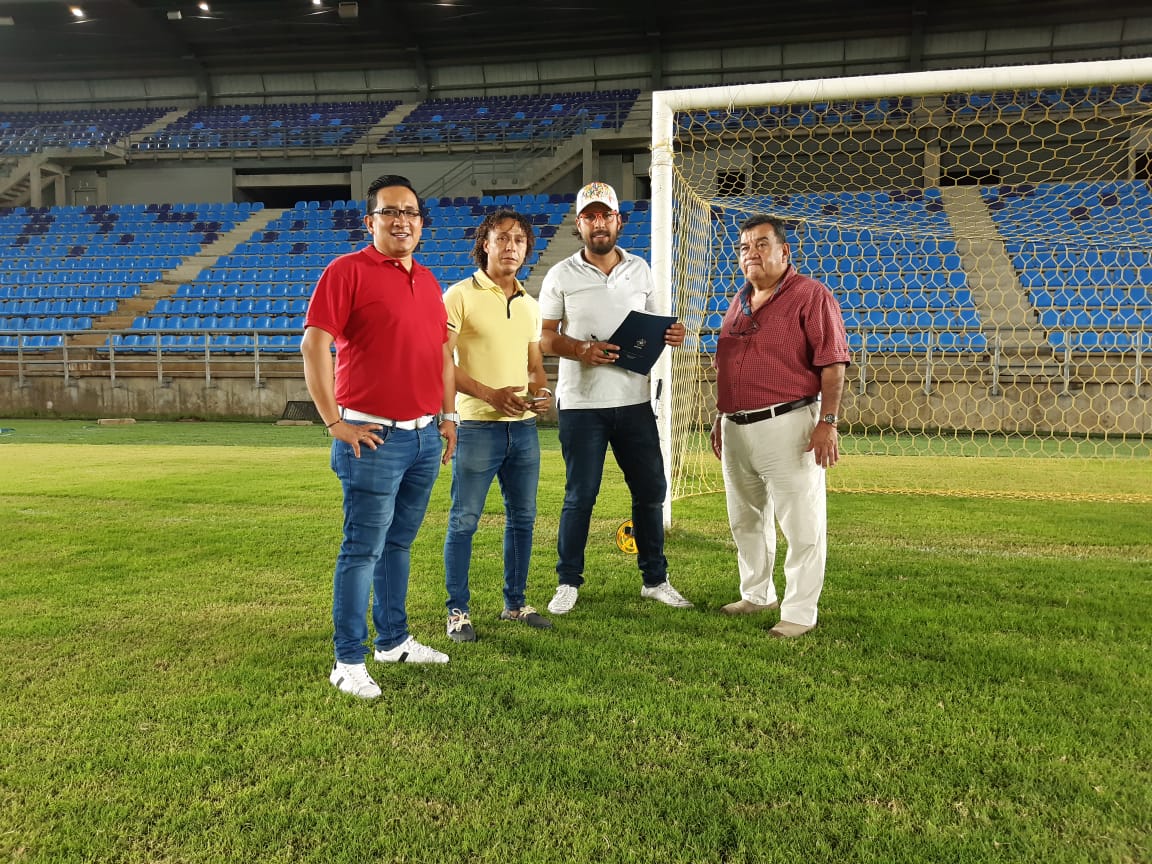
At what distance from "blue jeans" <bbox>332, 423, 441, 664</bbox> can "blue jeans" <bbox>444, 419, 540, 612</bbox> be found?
1.02 ft

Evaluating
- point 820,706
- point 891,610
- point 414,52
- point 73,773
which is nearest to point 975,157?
point 414,52

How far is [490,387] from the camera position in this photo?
296cm

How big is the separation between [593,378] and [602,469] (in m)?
0.40

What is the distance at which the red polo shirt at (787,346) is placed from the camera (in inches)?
120

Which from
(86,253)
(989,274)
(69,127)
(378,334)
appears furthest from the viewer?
(69,127)

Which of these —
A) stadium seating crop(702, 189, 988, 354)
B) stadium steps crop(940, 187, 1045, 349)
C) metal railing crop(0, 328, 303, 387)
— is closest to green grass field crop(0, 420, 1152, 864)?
stadium seating crop(702, 189, 988, 354)

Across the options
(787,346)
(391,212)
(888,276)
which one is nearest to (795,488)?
(787,346)

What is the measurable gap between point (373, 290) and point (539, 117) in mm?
19780

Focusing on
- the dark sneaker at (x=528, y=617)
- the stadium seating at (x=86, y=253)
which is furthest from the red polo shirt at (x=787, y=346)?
the stadium seating at (x=86, y=253)

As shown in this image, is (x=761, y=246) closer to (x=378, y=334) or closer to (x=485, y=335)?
(x=485, y=335)

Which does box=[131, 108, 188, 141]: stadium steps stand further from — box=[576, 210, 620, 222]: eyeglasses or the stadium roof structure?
box=[576, 210, 620, 222]: eyeglasses

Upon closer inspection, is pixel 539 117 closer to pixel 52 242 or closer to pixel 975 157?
pixel 975 157

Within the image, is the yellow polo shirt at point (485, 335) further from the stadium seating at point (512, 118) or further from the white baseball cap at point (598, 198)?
the stadium seating at point (512, 118)

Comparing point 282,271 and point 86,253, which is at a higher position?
point 86,253
